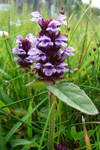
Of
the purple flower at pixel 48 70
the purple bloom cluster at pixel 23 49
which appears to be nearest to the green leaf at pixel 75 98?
the purple flower at pixel 48 70

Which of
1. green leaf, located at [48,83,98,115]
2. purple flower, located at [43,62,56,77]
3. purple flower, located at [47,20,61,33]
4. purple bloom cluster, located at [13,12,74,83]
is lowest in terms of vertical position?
green leaf, located at [48,83,98,115]

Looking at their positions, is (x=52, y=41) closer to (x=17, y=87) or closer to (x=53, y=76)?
(x=53, y=76)

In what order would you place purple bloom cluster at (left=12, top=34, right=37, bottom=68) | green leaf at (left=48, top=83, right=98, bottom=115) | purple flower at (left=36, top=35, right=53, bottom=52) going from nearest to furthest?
green leaf at (left=48, top=83, right=98, bottom=115)
purple flower at (left=36, top=35, right=53, bottom=52)
purple bloom cluster at (left=12, top=34, right=37, bottom=68)

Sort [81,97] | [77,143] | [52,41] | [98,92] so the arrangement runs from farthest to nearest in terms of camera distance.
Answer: [98,92], [77,143], [52,41], [81,97]

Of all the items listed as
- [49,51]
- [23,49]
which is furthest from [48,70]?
[23,49]

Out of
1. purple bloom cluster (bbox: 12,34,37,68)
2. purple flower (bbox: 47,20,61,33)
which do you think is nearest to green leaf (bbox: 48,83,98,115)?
purple flower (bbox: 47,20,61,33)

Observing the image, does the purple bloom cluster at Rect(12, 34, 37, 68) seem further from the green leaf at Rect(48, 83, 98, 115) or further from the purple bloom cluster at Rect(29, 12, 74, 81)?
the green leaf at Rect(48, 83, 98, 115)

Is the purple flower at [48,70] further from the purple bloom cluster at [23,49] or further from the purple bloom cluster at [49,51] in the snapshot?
the purple bloom cluster at [23,49]

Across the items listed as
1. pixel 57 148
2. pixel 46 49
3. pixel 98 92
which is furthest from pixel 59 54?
pixel 98 92
